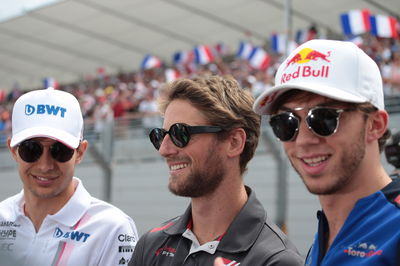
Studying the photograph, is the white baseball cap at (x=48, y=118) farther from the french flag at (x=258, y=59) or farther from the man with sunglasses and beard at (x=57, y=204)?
the french flag at (x=258, y=59)

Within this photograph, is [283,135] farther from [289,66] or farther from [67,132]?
[67,132]

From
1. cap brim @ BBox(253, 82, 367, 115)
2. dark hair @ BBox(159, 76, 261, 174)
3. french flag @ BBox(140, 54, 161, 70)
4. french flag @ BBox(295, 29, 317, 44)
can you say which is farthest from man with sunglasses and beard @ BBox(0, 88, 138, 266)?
french flag @ BBox(140, 54, 161, 70)

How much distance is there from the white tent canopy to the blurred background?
0.12 ft

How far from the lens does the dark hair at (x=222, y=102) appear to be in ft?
9.91

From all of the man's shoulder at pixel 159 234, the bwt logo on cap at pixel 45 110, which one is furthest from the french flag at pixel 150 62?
the man's shoulder at pixel 159 234

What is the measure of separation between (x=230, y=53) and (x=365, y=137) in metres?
17.5

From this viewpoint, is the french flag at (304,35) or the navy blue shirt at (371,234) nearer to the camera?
the navy blue shirt at (371,234)

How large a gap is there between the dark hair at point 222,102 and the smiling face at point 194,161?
0.05 meters

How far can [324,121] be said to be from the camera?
2.19 metres

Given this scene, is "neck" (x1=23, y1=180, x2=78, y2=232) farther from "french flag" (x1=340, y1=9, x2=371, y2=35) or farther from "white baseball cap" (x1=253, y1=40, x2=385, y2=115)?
"french flag" (x1=340, y1=9, x2=371, y2=35)

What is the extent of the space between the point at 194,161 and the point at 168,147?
0.49ft

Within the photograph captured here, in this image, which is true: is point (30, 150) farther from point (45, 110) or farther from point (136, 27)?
point (136, 27)

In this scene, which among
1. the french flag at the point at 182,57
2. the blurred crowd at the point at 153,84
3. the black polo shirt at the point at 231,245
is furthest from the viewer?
the french flag at the point at 182,57

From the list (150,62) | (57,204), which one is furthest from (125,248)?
(150,62)
